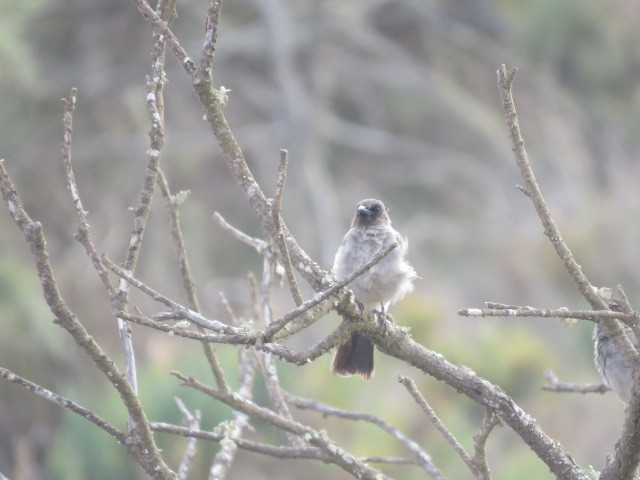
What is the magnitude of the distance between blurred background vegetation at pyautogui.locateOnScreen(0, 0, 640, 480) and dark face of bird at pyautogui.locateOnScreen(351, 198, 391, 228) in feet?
6.90

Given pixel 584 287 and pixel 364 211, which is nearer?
pixel 584 287

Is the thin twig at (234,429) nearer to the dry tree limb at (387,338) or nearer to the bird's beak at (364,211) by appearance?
the dry tree limb at (387,338)

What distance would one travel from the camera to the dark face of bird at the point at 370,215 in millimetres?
5312

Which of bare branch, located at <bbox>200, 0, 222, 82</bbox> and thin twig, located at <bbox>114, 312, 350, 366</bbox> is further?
bare branch, located at <bbox>200, 0, 222, 82</bbox>

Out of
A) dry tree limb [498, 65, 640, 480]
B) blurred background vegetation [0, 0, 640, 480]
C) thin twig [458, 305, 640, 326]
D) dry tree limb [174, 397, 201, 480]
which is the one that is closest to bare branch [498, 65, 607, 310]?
dry tree limb [498, 65, 640, 480]

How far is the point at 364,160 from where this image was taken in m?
16.8

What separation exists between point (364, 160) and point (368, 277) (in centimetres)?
1197

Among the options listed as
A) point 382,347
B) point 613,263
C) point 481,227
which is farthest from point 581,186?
point 382,347

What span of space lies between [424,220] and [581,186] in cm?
213

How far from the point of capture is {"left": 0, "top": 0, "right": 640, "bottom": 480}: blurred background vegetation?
368 inches

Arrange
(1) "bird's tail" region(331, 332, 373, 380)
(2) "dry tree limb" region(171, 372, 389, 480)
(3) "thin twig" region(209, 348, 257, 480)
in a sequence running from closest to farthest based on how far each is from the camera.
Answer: (2) "dry tree limb" region(171, 372, 389, 480) < (3) "thin twig" region(209, 348, 257, 480) < (1) "bird's tail" region(331, 332, 373, 380)

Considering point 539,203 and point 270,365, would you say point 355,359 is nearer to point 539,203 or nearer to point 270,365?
point 270,365

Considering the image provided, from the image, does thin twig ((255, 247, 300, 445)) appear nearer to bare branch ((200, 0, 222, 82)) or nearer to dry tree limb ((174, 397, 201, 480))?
dry tree limb ((174, 397, 201, 480))

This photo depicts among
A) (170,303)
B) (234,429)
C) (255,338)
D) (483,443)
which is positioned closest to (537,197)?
(483,443)
